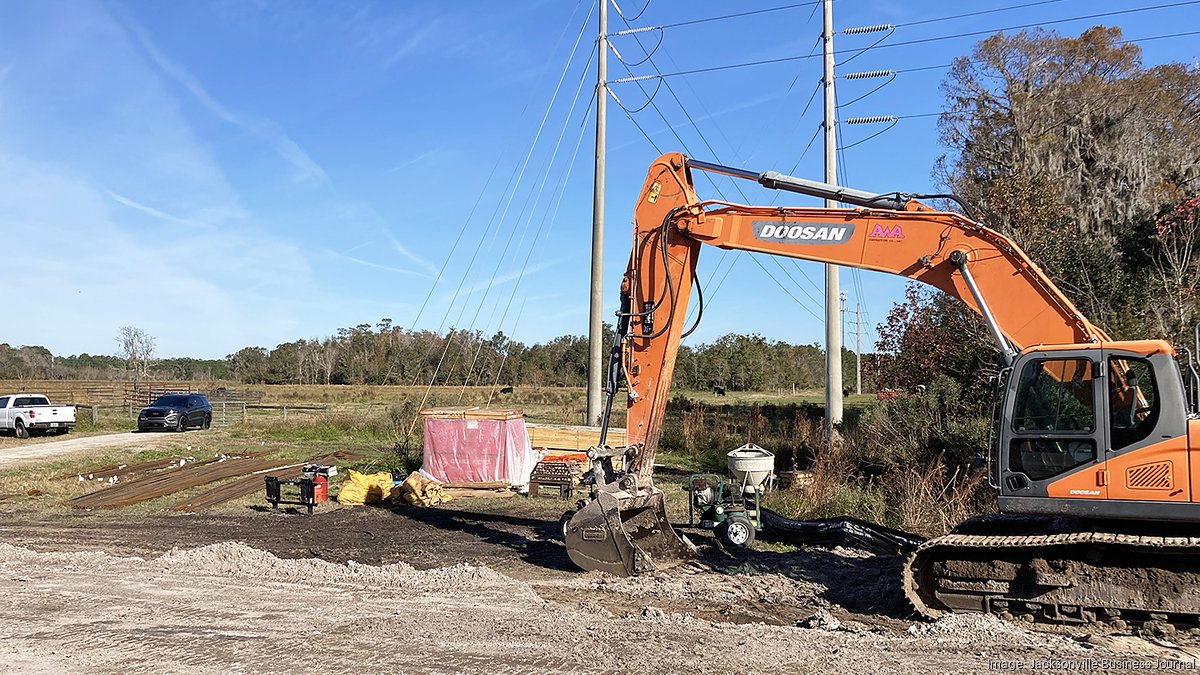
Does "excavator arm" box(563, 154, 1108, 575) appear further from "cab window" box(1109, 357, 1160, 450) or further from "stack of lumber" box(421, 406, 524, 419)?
"stack of lumber" box(421, 406, 524, 419)

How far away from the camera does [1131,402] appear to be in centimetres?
725

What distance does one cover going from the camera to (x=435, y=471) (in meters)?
17.4

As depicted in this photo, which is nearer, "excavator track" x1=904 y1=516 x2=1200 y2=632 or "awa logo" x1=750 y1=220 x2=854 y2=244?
"excavator track" x1=904 y1=516 x2=1200 y2=632

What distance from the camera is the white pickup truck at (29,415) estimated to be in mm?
29781

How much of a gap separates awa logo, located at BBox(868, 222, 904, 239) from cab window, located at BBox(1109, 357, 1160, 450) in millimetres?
2307

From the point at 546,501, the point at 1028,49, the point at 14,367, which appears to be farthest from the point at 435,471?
the point at 14,367

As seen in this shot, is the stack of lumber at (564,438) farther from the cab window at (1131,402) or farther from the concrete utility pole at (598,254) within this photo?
the cab window at (1131,402)

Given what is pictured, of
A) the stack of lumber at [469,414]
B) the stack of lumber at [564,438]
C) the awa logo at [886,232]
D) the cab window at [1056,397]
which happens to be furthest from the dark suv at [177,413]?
the cab window at [1056,397]

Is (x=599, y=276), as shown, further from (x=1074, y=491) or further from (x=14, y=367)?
(x=14, y=367)

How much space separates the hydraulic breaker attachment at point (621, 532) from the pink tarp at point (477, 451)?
730 cm

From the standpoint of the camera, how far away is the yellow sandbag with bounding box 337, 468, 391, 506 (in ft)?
49.6

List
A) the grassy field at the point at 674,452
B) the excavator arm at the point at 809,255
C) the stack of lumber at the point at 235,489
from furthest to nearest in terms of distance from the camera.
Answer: the stack of lumber at the point at 235,489 → the grassy field at the point at 674,452 → the excavator arm at the point at 809,255

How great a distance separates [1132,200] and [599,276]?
650 inches

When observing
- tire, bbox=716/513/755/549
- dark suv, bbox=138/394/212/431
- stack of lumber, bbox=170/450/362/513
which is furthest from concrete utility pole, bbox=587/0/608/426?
dark suv, bbox=138/394/212/431
